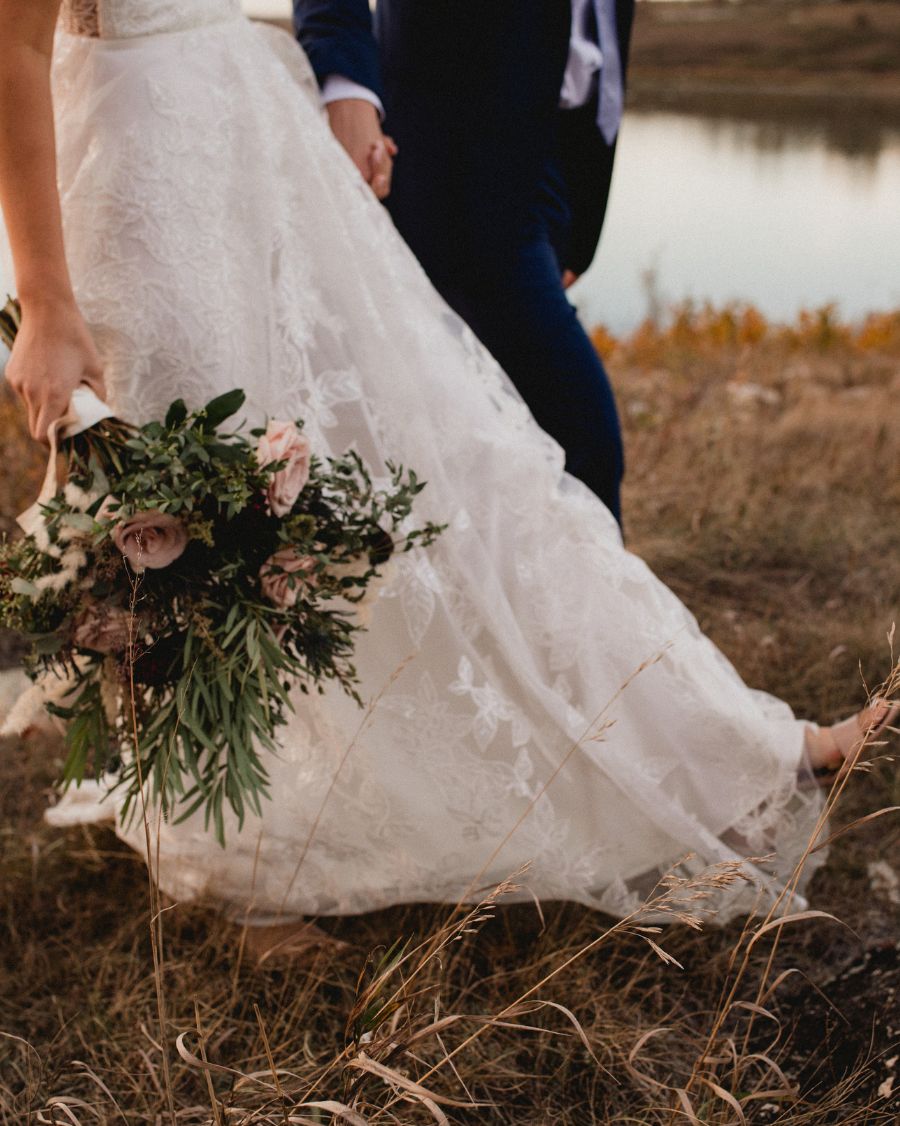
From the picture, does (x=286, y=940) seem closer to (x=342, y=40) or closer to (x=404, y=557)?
(x=404, y=557)

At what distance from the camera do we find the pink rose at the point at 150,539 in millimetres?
1153

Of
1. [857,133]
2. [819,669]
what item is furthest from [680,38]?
[819,669]

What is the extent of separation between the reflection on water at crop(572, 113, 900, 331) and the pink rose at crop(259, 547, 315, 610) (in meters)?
5.25

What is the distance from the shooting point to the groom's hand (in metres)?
1.59

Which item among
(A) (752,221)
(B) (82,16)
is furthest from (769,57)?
(B) (82,16)

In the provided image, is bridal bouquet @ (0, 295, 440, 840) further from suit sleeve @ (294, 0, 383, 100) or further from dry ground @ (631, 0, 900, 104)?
dry ground @ (631, 0, 900, 104)

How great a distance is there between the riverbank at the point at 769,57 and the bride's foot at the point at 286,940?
84.0ft

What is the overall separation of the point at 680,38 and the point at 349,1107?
4029cm

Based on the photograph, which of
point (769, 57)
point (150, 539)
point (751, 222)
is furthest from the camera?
point (769, 57)

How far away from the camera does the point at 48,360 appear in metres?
1.22

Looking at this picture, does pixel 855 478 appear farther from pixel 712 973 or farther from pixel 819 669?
pixel 712 973

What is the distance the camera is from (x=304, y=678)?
147cm

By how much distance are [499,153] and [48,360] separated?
867 mm

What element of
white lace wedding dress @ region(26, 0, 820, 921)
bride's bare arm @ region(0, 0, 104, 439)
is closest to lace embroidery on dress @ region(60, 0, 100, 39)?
white lace wedding dress @ region(26, 0, 820, 921)
